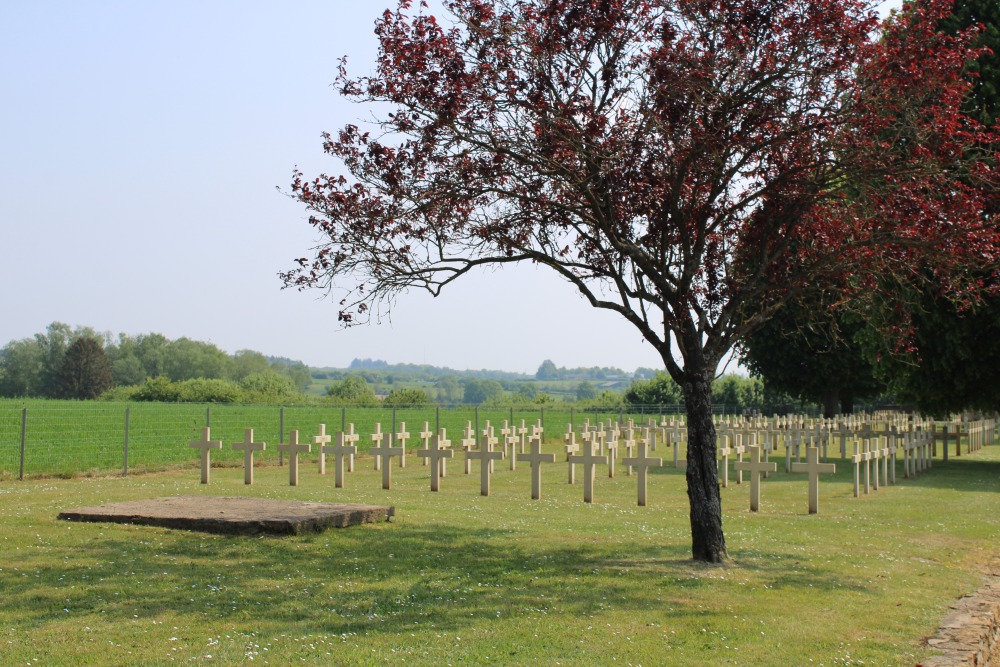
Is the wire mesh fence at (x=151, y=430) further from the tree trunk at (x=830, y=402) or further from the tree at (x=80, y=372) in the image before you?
the tree at (x=80, y=372)

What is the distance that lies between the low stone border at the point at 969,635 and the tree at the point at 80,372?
101972 mm

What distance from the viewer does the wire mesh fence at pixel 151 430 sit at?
25.4 meters

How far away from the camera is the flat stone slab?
12.3 meters

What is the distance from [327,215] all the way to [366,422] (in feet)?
117

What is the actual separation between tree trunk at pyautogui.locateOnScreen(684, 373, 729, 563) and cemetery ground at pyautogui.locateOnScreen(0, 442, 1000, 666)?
43 cm

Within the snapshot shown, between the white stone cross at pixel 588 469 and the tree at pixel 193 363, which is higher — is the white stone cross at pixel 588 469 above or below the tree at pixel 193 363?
below

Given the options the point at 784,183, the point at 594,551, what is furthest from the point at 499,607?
the point at 784,183

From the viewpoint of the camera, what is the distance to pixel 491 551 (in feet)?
38.8

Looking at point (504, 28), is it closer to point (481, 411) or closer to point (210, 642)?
point (210, 642)

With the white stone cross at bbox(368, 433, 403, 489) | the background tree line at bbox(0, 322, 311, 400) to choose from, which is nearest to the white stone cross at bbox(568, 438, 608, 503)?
the white stone cross at bbox(368, 433, 403, 489)

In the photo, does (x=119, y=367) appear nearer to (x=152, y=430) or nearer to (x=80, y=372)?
(x=80, y=372)

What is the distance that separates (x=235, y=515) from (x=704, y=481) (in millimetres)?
6175

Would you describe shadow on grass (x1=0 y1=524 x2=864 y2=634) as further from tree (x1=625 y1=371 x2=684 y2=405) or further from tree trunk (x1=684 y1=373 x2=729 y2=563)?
tree (x1=625 y1=371 x2=684 y2=405)

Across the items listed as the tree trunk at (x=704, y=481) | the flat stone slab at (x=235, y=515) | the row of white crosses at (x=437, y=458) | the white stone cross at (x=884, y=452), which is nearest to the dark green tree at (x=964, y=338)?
the white stone cross at (x=884, y=452)
